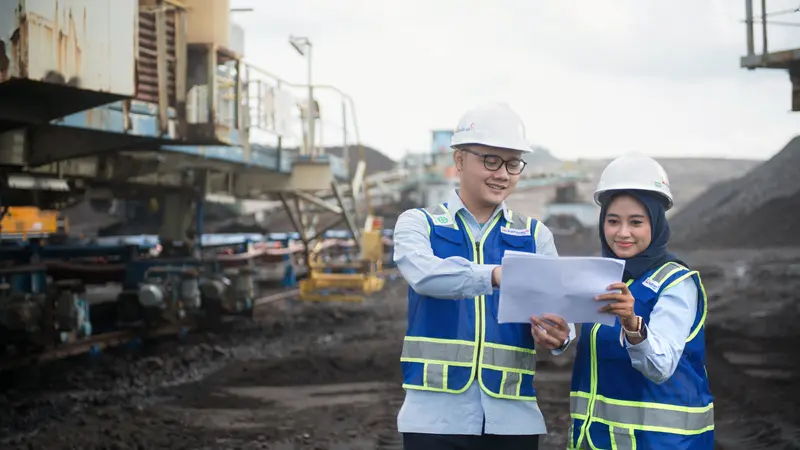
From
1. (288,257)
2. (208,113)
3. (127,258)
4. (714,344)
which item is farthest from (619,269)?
(288,257)

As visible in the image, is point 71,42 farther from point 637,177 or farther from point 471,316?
point 637,177

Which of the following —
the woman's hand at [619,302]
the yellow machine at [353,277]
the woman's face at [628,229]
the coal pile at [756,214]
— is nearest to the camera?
the woman's hand at [619,302]

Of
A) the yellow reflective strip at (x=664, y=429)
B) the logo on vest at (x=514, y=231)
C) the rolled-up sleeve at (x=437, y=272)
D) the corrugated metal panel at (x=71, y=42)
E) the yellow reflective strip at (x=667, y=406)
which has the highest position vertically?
the corrugated metal panel at (x=71, y=42)

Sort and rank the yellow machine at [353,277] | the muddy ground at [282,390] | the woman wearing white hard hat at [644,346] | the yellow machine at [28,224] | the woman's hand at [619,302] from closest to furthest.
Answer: the woman's hand at [619,302] → the woman wearing white hard hat at [644,346] → the muddy ground at [282,390] → the yellow machine at [353,277] → the yellow machine at [28,224]

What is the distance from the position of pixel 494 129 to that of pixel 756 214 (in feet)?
80.5

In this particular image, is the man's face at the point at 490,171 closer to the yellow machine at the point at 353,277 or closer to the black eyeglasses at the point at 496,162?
the black eyeglasses at the point at 496,162

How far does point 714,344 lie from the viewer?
32.0 ft

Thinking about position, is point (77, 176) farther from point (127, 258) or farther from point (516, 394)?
point (516, 394)

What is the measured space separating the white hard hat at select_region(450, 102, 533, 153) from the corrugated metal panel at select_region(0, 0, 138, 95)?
2.87m

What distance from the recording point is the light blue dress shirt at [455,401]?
2408mm

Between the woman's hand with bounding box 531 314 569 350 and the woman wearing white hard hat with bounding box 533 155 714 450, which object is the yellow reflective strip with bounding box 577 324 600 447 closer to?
the woman wearing white hard hat with bounding box 533 155 714 450

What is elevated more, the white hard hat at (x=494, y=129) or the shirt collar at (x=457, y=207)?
the white hard hat at (x=494, y=129)

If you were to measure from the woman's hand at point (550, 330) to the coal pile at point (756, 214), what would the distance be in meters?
22.7

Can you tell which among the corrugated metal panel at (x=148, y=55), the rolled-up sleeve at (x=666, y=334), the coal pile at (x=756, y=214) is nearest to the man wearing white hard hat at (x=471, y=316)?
the rolled-up sleeve at (x=666, y=334)
